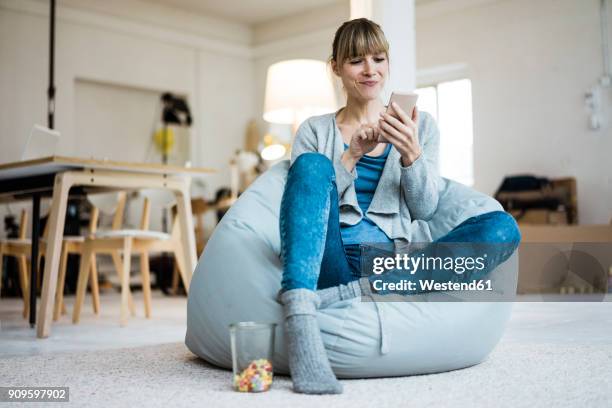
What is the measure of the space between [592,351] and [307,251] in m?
1.18

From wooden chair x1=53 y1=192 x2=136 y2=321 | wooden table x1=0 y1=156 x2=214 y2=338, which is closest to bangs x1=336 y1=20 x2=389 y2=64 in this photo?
wooden table x1=0 y1=156 x2=214 y2=338

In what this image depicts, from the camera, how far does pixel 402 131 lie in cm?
196

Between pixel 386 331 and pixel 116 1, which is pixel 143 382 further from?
pixel 116 1

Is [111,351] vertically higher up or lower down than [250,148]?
lower down

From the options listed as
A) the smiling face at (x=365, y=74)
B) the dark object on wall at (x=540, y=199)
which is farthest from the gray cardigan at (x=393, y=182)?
the dark object on wall at (x=540, y=199)

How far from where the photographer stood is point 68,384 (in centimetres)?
185

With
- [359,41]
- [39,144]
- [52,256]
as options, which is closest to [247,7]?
[39,144]

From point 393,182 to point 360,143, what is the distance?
0.19 m

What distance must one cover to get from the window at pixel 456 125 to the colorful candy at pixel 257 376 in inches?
216

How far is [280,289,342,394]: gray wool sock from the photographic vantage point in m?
1.61

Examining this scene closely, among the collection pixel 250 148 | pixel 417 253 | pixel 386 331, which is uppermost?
pixel 250 148

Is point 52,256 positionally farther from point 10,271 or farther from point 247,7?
point 247,7

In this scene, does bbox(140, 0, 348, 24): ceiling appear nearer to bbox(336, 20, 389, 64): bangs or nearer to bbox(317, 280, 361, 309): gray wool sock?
bbox(336, 20, 389, 64): bangs

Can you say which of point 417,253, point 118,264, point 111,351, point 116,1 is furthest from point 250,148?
point 417,253
